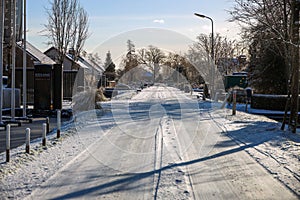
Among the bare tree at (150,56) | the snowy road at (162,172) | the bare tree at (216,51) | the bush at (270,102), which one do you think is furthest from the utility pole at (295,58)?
the bare tree at (216,51)

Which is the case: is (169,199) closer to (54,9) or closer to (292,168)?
(292,168)

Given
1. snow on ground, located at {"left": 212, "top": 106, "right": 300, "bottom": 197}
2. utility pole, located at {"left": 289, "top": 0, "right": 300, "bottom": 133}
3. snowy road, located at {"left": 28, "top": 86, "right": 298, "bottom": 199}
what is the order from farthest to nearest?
utility pole, located at {"left": 289, "top": 0, "right": 300, "bottom": 133}, snow on ground, located at {"left": 212, "top": 106, "right": 300, "bottom": 197}, snowy road, located at {"left": 28, "top": 86, "right": 298, "bottom": 199}

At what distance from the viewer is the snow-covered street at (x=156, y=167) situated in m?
6.44

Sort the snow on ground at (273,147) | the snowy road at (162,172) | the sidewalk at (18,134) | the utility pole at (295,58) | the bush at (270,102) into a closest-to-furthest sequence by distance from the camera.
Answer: the snowy road at (162,172) → the snow on ground at (273,147) → the sidewalk at (18,134) → the utility pole at (295,58) → the bush at (270,102)

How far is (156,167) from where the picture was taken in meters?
8.14

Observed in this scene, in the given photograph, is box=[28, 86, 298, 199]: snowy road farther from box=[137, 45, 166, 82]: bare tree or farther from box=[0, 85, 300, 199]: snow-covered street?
box=[137, 45, 166, 82]: bare tree

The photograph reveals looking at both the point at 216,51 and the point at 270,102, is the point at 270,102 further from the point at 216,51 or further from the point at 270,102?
the point at 216,51

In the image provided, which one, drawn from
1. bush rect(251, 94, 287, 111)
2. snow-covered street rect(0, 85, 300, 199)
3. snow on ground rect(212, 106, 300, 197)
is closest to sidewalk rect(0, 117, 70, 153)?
snow-covered street rect(0, 85, 300, 199)

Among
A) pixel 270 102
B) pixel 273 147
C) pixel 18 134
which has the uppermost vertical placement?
pixel 270 102

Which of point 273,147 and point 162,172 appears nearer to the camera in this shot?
point 162,172

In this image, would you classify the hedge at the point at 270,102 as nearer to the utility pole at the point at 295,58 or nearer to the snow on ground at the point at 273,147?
the snow on ground at the point at 273,147

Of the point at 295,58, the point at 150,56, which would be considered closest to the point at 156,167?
the point at 295,58

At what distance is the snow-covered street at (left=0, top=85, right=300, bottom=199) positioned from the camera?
6.44 m

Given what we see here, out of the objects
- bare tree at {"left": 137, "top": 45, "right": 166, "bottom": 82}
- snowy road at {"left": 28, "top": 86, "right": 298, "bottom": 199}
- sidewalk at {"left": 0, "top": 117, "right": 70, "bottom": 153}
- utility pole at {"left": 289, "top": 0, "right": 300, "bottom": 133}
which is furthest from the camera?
bare tree at {"left": 137, "top": 45, "right": 166, "bottom": 82}
